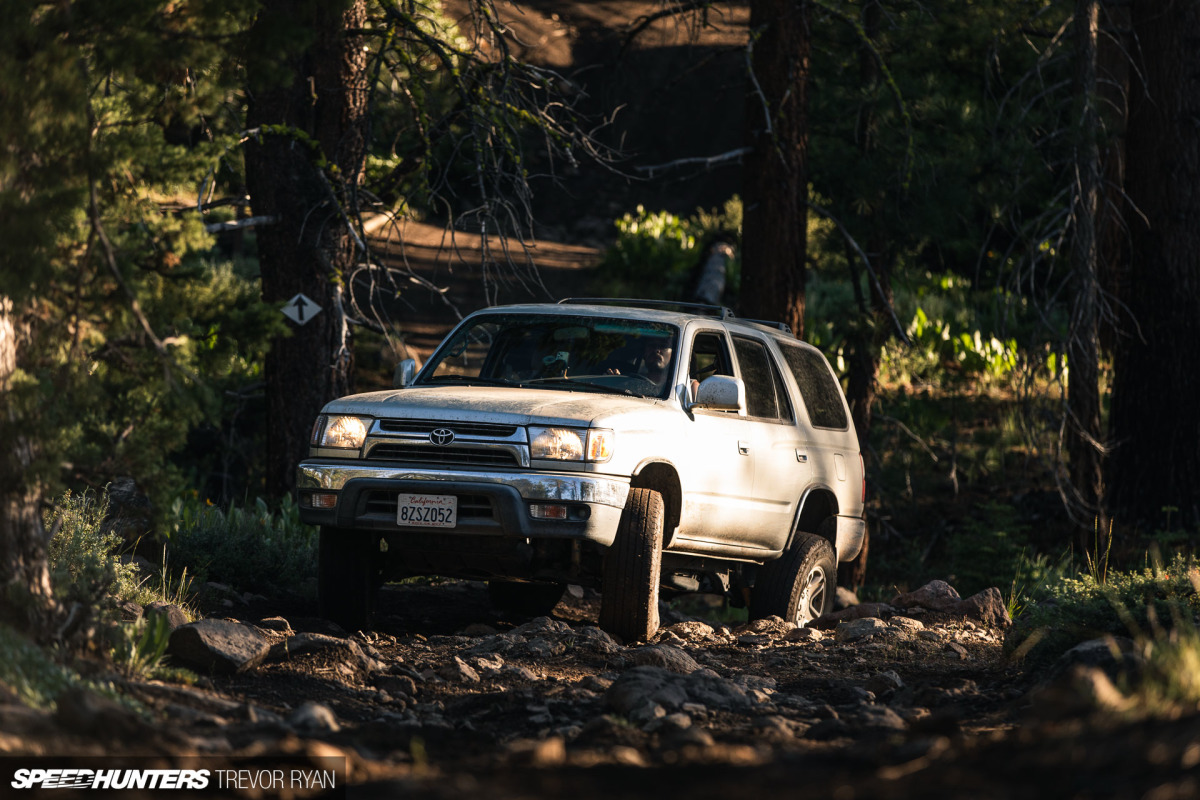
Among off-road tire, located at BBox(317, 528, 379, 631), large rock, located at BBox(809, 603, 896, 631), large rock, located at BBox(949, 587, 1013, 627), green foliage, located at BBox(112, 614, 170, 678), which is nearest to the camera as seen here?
green foliage, located at BBox(112, 614, 170, 678)

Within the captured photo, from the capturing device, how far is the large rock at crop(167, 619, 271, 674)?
19.4 ft

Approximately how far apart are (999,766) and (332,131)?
9163 mm

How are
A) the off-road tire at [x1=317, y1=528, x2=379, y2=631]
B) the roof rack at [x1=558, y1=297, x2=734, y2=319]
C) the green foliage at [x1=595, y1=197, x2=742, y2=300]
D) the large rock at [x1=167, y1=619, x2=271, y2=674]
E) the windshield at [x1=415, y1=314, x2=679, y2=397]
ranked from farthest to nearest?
the green foliage at [x1=595, y1=197, x2=742, y2=300] → the roof rack at [x1=558, y1=297, x2=734, y2=319] → the windshield at [x1=415, y1=314, x2=679, y2=397] → the off-road tire at [x1=317, y1=528, x2=379, y2=631] → the large rock at [x1=167, y1=619, x2=271, y2=674]

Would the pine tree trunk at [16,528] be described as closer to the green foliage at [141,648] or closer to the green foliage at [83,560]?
the green foliage at [83,560]

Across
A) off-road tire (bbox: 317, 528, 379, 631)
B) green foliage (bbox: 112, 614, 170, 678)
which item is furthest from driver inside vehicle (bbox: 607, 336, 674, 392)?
green foliage (bbox: 112, 614, 170, 678)

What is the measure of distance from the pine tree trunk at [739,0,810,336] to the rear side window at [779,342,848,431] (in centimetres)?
296

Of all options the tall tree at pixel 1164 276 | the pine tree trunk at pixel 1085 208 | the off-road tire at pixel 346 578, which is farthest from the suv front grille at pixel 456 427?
the tall tree at pixel 1164 276

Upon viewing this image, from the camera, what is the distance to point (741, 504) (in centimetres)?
822

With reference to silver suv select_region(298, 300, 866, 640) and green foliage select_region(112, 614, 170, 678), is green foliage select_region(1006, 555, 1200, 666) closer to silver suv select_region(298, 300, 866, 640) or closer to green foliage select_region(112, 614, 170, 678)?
silver suv select_region(298, 300, 866, 640)

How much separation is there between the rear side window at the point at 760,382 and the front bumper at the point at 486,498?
1.74 metres

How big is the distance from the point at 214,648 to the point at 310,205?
5.93 m

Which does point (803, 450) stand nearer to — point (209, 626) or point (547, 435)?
point (547, 435)

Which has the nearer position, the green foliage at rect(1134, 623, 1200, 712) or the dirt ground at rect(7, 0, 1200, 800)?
the dirt ground at rect(7, 0, 1200, 800)
